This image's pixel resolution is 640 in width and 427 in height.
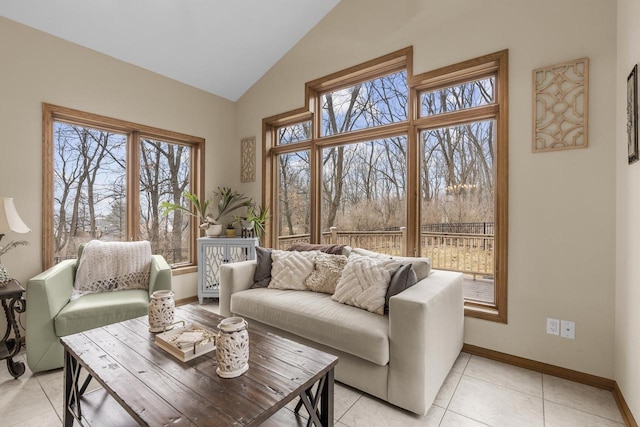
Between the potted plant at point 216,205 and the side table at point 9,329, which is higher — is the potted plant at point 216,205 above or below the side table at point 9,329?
above

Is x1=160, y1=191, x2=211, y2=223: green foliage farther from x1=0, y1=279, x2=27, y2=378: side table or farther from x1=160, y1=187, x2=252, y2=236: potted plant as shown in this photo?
x1=0, y1=279, x2=27, y2=378: side table

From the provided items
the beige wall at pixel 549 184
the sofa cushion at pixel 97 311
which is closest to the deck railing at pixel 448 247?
the beige wall at pixel 549 184

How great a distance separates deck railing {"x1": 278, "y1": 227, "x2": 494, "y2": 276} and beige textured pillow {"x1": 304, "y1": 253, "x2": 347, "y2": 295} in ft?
2.20

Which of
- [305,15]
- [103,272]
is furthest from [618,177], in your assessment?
[103,272]

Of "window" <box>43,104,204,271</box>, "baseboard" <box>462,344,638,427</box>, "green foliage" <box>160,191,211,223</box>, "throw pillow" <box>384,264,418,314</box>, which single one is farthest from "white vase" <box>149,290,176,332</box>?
"baseboard" <box>462,344,638,427</box>

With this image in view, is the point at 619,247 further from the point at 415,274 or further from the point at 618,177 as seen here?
the point at 415,274

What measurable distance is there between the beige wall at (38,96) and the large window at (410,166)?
1.41 metres

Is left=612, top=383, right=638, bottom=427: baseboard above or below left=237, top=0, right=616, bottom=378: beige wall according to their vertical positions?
below

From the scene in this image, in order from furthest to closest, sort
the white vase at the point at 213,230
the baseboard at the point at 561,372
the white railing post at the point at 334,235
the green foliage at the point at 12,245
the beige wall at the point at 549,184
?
the white vase at the point at 213,230, the white railing post at the point at 334,235, the green foliage at the point at 12,245, the beige wall at the point at 549,184, the baseboard at the point at 561,372

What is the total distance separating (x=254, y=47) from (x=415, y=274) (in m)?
3.04

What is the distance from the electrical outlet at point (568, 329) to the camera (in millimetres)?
2102

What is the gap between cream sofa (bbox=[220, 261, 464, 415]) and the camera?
5.60ft

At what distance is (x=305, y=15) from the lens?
3324mm

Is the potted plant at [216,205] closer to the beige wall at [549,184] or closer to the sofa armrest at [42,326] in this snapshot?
the sofa armrest at [42,326]
